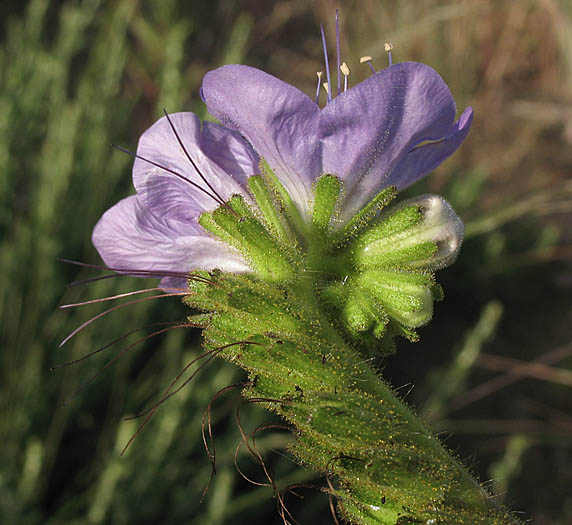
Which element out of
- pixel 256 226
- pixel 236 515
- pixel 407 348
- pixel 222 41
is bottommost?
pixel 407 348

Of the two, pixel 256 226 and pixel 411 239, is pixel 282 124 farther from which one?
pixel 411 239

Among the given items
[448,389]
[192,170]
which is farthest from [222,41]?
[192,170]

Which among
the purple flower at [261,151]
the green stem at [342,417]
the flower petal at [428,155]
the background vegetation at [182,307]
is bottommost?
the background vegetation at [182,307]

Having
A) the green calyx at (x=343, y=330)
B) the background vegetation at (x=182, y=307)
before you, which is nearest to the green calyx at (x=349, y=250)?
the green calyx at (x=343, y=330)

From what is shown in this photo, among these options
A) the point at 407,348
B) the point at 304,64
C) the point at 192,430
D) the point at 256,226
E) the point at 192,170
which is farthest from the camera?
the point at 304,64

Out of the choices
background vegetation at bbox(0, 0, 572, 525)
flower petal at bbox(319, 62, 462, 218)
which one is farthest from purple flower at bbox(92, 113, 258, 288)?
background vegetation at bbox(0, 0, 572, 525)

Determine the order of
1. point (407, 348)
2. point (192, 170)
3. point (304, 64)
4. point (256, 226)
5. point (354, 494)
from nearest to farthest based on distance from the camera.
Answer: point (354, 494), point (256, 226), point (192, 170), point (407, 348), point (304, 64)

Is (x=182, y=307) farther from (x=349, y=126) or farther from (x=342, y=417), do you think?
(x=342, y=417)

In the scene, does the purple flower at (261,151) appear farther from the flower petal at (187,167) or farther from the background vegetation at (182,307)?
the background vegetation at (182,307)
